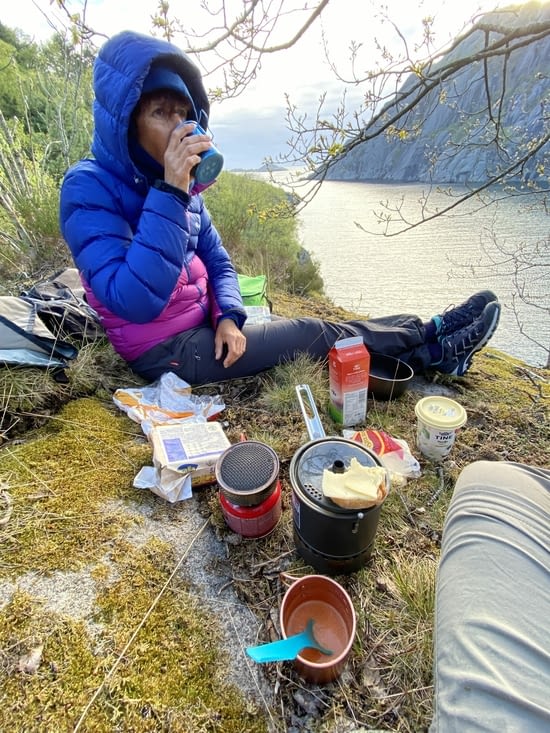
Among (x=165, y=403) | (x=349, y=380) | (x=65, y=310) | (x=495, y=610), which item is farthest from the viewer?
(x=65, y=310)

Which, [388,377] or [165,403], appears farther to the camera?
[388,377]

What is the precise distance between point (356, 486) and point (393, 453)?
72 cm

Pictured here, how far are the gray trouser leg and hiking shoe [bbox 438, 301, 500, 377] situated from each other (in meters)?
1.37

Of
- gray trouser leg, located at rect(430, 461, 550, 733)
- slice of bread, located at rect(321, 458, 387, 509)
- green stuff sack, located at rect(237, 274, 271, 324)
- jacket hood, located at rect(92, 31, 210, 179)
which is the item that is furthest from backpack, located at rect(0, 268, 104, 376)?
gray trouser leg, located at rect(430, 461, 550, 733)

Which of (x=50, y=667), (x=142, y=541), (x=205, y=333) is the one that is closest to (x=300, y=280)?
(x=205, y=333)

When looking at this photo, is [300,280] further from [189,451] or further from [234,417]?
[189,451]

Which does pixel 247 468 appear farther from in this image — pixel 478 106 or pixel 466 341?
pixel 478 106

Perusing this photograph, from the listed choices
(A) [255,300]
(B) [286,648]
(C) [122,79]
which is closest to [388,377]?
(A) [255,300]

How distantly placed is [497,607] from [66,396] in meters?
1.95

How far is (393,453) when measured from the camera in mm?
1738

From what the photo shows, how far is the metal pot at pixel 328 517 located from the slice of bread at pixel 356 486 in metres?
0.03

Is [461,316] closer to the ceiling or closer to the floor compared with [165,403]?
closer to the ceiling

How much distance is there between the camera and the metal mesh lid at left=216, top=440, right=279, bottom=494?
4.13 ft

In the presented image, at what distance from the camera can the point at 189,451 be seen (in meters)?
1.55
